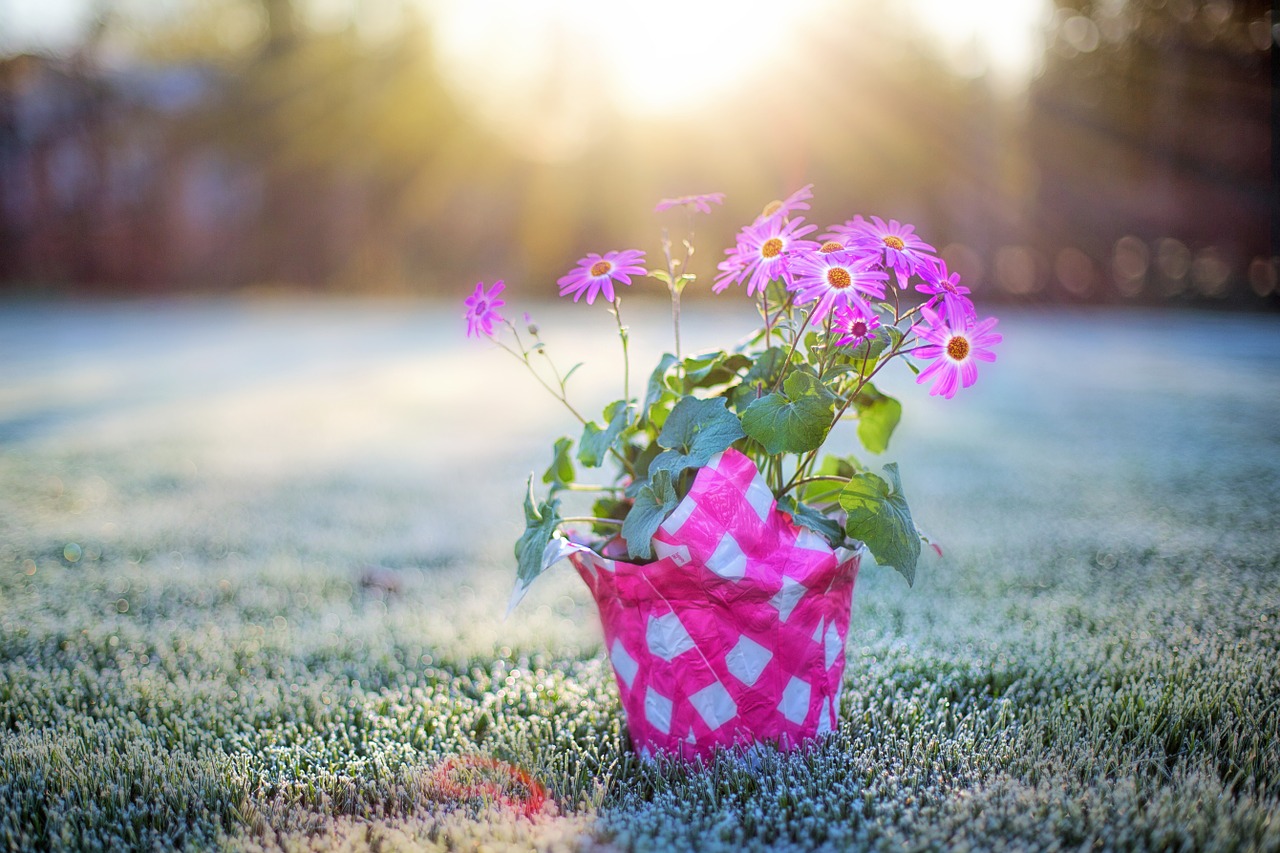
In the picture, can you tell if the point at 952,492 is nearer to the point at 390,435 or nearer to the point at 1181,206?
the point at 390,435

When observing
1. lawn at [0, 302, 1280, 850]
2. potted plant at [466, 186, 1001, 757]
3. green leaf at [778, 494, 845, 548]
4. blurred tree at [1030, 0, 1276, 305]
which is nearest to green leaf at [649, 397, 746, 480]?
potted plant at [466, 186, 1001, 757]

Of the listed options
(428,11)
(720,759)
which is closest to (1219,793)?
(720,759)

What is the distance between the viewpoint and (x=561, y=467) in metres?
1.54

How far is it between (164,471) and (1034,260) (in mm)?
15169

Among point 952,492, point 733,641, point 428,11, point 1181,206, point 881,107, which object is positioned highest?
point 428,11

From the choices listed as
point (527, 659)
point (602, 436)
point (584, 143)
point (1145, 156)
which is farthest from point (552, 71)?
point (602, 436)

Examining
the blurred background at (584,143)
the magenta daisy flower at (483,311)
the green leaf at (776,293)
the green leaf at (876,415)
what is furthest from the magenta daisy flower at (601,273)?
the blurred background at (584,143)

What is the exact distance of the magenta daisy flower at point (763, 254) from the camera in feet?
4.01

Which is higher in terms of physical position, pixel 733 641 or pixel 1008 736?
pixel 733 641

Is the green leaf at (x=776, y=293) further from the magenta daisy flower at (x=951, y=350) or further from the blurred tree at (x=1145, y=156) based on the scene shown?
the blurred tree at (x=1145, y=156)

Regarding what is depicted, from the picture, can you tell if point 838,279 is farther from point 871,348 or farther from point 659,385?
point 659,385

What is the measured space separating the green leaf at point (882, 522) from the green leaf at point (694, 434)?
0.63 feet

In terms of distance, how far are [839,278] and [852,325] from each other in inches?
3.0

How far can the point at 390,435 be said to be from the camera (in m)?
4.46
